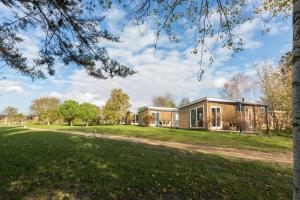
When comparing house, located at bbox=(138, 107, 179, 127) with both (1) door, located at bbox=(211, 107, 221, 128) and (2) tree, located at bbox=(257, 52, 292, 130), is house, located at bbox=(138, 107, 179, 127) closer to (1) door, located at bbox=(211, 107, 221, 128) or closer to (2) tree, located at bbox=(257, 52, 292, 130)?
(1) door, located at bbox=(211, 107, 221, 128)

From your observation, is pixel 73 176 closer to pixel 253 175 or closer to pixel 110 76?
pixel 110 76

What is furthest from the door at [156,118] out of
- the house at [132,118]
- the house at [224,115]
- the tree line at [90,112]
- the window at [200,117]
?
the window at [200,117]

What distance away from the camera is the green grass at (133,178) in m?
4.91

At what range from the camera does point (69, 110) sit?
43188 millimetres

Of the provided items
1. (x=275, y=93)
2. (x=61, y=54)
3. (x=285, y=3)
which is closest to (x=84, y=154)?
(x=61, y=54)

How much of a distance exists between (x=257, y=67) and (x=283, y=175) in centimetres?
2185

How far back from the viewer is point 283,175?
23.5ft

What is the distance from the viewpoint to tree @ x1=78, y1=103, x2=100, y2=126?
43.2m

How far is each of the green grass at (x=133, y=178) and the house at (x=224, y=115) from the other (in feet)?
56.2

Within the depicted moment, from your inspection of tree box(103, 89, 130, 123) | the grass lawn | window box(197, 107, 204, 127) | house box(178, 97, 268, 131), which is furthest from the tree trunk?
tree box(103, 89, 130, 123)

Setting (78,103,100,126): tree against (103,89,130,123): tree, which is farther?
(78,103,100,126): tree

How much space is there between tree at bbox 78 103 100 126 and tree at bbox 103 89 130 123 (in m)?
3.60

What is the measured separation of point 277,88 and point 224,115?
612 cm

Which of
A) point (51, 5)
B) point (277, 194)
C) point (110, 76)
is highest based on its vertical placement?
point (51, 5)
